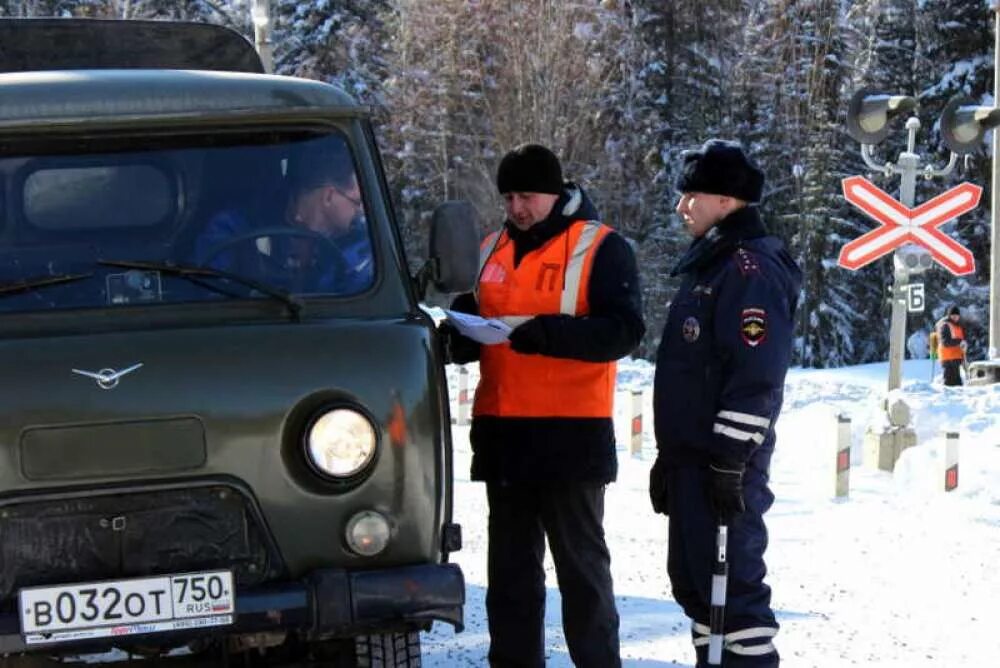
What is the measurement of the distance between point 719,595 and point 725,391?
0.66 m

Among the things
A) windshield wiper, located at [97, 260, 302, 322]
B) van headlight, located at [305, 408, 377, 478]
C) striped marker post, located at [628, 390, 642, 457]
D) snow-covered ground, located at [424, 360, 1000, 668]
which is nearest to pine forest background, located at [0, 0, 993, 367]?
striped marker post, located at [628, 390, 642, 457]

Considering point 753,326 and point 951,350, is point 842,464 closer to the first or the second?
point 753,326

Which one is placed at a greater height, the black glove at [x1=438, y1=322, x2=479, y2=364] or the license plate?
the black glove at [x1=438, y1=322, x2=479, y2=364]

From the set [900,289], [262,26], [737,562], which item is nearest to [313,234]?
[737,562]

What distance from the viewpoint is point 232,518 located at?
14.0 ft

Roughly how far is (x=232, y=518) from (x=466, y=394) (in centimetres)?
1482

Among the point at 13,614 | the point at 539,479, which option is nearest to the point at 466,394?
the point at 539,479

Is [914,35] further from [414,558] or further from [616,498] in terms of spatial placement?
[414,558]

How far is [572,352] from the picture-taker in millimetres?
5152

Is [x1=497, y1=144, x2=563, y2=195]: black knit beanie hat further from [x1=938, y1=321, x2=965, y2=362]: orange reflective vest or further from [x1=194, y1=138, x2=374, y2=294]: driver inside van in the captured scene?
[x1=938, y1=321, x2=965, y2=362]: orange reflective vest

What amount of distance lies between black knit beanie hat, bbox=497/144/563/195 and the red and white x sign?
324 inches

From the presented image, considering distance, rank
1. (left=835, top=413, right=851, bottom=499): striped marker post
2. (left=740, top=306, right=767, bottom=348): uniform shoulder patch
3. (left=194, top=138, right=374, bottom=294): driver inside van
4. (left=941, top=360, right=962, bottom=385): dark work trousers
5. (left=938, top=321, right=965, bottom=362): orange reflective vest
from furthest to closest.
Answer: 1. (left=941, top=360, right=962, bottom=385): dark work trousers
2. (left=938, top=321, right=965, bottom=362): orange reflective vest
3. (left=835, top=413, right=851, bottom=499): striped marker post
4. (left=740, top=306, right=767, bottom=348): uniform shoulder patch
5. (left=194, top=138, right=374, bottom=294): driver inside van

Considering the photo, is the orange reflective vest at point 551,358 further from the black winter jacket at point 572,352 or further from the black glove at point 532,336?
the black glove at point 532,336

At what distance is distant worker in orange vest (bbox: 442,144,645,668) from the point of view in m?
5.28
